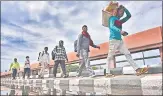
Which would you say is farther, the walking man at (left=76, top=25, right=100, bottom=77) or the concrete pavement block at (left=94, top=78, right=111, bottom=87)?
the walking man at (left=76, top=25, right=100, bottom=77)

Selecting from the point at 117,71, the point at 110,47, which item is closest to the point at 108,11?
the point at 110,47

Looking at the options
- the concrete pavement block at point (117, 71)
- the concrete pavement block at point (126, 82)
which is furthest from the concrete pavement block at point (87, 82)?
the concrete pavement block at point (117, 71)

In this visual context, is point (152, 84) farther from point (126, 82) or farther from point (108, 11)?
point (108, 11)

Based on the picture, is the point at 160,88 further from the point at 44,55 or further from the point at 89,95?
the point at 44,55

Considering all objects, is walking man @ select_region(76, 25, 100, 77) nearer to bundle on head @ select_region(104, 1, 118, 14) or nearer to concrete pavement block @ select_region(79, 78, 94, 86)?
concrete pavement block @ select_region(79, 78, 94, 86)

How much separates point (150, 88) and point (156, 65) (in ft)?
6.41

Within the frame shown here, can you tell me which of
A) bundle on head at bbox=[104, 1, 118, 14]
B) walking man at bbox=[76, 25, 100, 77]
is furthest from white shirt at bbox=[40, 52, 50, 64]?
bundle on head at bbox=[104, 1, 118, 14]

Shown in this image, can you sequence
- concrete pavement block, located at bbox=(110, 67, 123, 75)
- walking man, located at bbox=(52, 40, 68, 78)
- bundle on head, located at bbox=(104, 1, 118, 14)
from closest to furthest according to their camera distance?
1. bundle on head, located at bbox=(104, 1, 118, 14)
2. concrete pavement block, located at bbox=(110, 67, 123, 75)
3. walking man, located at bbox=(52, 40, 68, 78)

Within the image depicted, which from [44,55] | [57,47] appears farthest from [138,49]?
[44,55]

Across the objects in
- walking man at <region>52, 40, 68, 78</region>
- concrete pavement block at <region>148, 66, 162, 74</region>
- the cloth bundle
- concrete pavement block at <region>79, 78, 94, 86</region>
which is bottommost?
concrete pavement block at <region>79, 78, 94, 86</region>

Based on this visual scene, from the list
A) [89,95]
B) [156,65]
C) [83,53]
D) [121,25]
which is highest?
[121,25]

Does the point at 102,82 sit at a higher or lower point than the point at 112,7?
lower

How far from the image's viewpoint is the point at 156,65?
4.95 m

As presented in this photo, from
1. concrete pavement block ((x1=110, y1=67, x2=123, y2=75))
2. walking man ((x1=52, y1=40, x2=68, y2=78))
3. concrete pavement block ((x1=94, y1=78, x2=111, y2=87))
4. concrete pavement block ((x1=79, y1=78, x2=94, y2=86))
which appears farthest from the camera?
walking man ((x1=52, y1=40, x2=68, y2=78))
